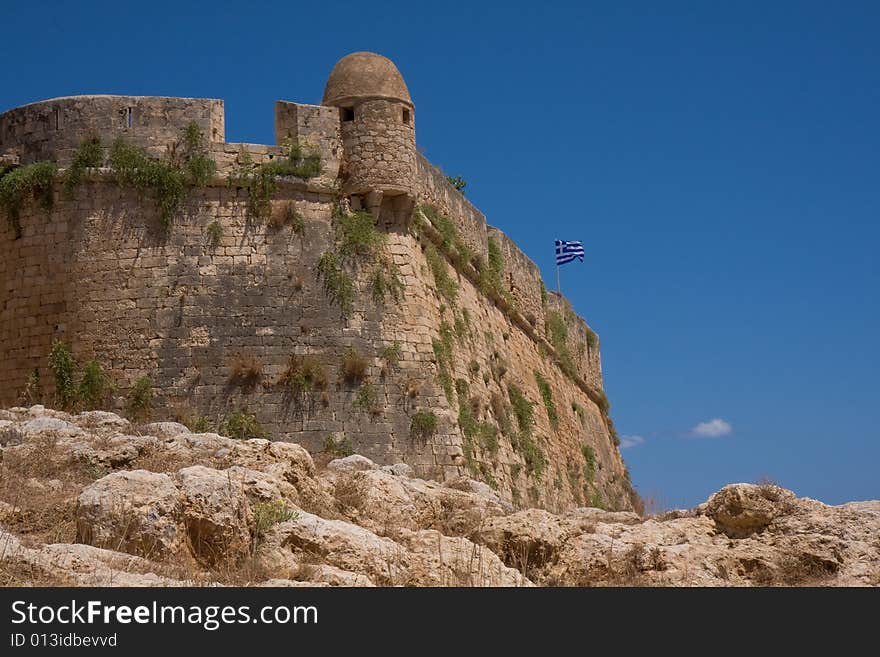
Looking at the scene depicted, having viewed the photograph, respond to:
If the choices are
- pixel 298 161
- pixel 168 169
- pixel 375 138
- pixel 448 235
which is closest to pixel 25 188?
pixel 168 169

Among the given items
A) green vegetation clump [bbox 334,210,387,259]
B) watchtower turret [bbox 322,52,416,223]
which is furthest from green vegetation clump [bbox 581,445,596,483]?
green vegetation clump [bbox 334,210,387,259]

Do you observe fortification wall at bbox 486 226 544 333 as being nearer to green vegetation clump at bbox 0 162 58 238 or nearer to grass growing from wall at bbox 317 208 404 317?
grass growing from wall at bbox 317 208 404 317

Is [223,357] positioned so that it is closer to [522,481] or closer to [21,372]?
[21,372]

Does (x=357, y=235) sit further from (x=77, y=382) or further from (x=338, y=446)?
(x=77, y=382)

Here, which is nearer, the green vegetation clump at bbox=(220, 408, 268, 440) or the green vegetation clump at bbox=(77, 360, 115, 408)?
the green vegetation clump at bbox=(220, 408, 268, 440)

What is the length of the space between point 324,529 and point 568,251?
23459 mm

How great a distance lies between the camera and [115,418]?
483 inches

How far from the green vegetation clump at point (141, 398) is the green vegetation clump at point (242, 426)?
0.97 m

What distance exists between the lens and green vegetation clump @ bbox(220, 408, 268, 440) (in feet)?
52.6

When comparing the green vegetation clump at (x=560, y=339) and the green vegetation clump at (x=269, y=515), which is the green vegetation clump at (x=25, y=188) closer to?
the green vegetation clump at (x=269, y=515)

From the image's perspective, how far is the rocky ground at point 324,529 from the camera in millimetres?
7688

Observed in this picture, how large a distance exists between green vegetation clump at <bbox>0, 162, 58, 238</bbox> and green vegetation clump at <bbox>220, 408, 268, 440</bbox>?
385 centimetres
